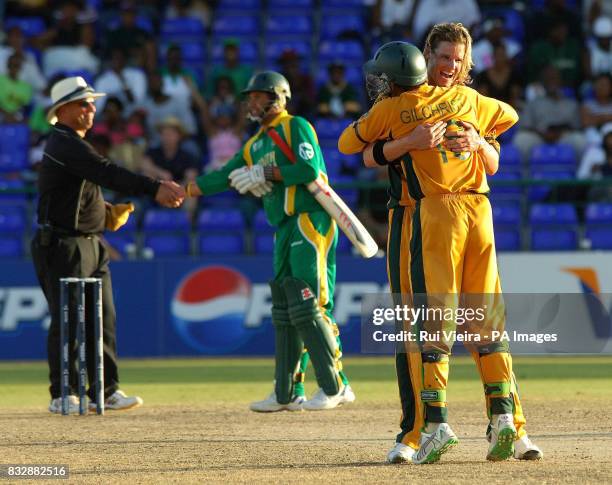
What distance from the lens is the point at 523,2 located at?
22062 mm

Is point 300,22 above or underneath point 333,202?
above

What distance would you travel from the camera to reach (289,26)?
21.3 m

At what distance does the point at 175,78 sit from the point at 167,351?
5.10 meters

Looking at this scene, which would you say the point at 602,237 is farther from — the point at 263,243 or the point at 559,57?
the point at 559,57

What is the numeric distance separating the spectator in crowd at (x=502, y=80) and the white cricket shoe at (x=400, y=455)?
12122 mm

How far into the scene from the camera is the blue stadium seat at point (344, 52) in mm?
20594

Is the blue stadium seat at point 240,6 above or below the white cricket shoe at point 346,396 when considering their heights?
above

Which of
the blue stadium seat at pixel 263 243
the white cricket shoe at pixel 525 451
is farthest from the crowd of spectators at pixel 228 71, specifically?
the white cricket shoe at pixel 525 451

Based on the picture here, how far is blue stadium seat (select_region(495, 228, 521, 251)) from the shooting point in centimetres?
1706

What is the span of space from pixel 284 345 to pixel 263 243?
20.6ft

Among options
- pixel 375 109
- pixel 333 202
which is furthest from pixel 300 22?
pixel 375 109

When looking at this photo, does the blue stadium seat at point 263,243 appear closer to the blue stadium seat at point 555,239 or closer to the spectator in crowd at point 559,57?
the blue stadium seat at point 555,239

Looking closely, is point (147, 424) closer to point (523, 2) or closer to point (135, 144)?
point (135, 144)

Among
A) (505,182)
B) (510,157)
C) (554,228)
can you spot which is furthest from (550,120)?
(505,182)
